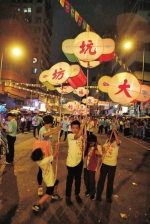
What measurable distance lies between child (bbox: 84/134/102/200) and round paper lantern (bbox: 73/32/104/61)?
7.46 feet

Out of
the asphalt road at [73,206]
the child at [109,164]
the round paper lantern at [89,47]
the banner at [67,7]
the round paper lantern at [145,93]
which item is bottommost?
the asphalt road at [73,206]

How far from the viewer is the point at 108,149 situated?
4418 mm

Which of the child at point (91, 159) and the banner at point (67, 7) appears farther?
the banner at point (67, 7)

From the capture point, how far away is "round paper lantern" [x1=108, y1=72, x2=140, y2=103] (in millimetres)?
4881

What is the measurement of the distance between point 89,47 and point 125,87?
1504 millimetres

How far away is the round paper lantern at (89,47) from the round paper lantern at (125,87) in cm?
90

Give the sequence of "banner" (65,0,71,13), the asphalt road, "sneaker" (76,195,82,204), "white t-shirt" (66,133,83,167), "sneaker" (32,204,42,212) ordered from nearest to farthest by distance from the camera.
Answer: the asphalt road
"sneaker" (32,204,42,212)
"white t-shirt" (66,133,83,167)
"sneaker" (76,195,82,204)
"banner" (65,0,71,13)

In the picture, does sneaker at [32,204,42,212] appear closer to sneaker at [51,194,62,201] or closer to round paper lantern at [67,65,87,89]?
sneaker at [51,194,62,201]

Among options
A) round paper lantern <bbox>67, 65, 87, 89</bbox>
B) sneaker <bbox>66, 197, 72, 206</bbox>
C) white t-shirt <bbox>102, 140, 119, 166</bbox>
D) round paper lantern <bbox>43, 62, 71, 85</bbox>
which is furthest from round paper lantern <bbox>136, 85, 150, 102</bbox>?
sneaker <bbox>66, 197, 72, 206</bbox>

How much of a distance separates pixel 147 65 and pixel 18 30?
2559 cm

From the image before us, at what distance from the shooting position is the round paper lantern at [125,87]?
16.0 ft

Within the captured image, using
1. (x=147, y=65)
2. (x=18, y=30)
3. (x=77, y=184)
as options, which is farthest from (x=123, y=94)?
(x=18, y=30)

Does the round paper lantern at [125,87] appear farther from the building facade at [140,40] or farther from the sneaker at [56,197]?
the building facade at [140,40]

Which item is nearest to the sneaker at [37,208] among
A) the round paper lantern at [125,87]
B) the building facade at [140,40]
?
the round paper lantern at [125,87]
